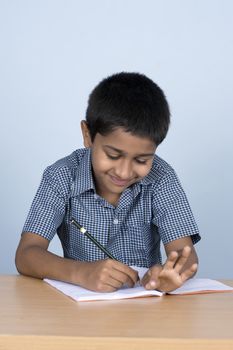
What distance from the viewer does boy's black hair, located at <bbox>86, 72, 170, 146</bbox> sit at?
1575mm

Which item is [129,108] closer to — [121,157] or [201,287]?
[121,157]

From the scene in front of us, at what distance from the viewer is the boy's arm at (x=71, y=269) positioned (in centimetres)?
133

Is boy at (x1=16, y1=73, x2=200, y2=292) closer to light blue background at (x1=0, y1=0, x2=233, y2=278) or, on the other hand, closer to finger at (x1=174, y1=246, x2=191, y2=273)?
finger at (x1=174, y1=246, x2=191, y2=273)

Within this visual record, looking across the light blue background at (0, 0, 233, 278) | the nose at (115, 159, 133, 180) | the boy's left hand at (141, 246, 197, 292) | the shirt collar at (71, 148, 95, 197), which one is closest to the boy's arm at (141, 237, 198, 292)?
the boy's left hand at (141, 246, 197, 292)

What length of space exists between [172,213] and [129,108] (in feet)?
0.97

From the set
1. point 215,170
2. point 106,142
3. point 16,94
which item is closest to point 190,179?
point 215,170

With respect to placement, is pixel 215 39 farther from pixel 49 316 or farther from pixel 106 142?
pixel 49 316

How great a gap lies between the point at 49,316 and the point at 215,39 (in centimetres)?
191

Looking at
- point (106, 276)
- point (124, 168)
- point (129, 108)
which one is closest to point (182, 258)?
point (106, 276)

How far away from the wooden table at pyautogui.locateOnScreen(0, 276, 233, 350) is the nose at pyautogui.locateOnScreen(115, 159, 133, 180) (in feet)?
1.11

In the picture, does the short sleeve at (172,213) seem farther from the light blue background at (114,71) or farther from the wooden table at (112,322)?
the light blue background at (114,71)

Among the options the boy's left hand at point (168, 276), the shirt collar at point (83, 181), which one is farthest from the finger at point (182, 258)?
the shirt collar at point (83, 181)

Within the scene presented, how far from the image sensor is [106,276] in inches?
52.3

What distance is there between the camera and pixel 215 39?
110 inches
